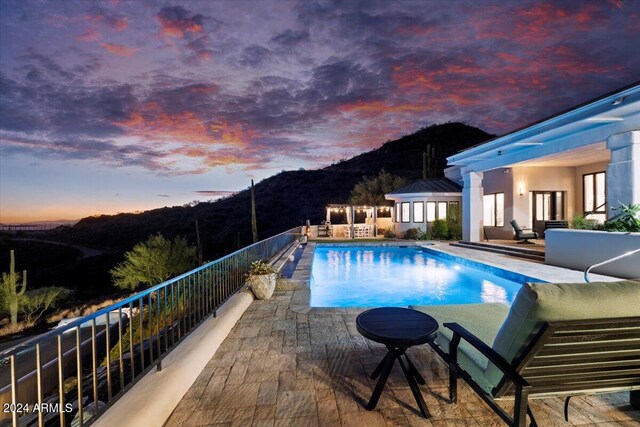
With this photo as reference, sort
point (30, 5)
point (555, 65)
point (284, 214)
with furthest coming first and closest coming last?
point (284, 214) < point (555, 65) < point (30, 5)

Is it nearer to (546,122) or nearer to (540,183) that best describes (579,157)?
(540,183)

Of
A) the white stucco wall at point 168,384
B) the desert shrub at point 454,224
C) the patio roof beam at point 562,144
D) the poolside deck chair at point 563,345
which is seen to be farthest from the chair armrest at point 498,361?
the desert shrub at point 454,224

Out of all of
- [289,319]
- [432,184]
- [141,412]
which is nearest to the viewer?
[141,412]

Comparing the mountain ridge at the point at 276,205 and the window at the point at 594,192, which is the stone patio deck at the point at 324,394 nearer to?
the window at the point at 594,192

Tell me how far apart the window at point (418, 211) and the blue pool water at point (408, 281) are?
4.54 m

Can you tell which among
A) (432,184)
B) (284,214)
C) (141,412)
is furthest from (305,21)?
(284,214)

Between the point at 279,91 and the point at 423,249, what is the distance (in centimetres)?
1206

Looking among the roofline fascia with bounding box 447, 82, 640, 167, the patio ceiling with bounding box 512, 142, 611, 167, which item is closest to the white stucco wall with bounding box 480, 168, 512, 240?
the patio ceiling with bounding box 512, 142, 611, 167

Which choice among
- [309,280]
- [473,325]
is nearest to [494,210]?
[309,280]

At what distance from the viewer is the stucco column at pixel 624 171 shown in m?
6.48

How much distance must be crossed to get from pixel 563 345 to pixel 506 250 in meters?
10.2

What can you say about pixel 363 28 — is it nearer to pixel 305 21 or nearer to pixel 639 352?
pixel 305 21

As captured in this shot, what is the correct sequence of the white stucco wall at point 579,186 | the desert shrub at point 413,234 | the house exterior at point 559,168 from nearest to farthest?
the house exterior at point 559,168, the white stucco wall at point 579,186, the desert shrub at point 413,234

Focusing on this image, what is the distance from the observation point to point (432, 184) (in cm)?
1766
